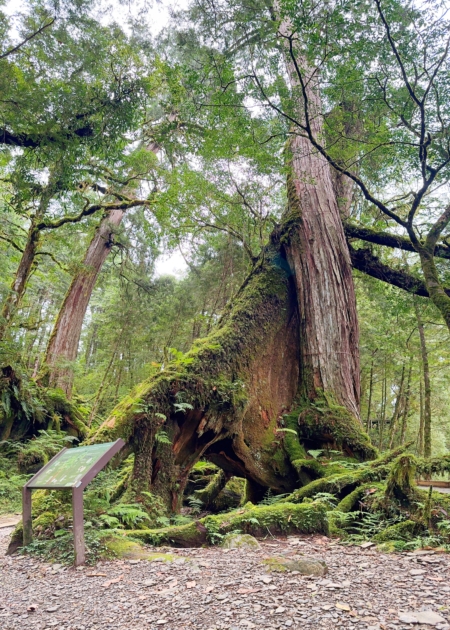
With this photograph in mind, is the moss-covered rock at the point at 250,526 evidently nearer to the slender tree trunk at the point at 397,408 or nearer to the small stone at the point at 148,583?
the small stone at the point at 148,583

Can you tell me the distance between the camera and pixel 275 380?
691 cm

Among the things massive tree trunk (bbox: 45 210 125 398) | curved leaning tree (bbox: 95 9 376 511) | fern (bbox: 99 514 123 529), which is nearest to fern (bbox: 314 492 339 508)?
curved leaning tree (bbox: 95 9 376 511)

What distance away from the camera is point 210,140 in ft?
23.8

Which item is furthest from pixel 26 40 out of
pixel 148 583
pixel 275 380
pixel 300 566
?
pixel 300 566

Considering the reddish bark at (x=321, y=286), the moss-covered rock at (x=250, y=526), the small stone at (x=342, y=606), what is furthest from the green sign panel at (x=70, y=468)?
the reddish bark at (x=321, y=286)

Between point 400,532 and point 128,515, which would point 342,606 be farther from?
point 128,515

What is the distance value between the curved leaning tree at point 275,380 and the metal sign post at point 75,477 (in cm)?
97

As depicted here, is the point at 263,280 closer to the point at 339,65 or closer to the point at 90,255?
the point at 339,65

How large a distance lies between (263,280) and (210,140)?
119 inches

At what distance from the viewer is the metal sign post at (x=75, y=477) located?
3100 millimetres

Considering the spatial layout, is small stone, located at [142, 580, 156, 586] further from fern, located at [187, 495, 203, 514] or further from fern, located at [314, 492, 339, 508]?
fern, located at [187, 495, 203, 514]

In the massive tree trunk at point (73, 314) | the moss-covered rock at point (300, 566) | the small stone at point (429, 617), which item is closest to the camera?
the small stone at point (429, 617)

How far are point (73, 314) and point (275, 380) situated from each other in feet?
24.0

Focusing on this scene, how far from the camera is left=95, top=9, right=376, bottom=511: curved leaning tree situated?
16.8 ft
